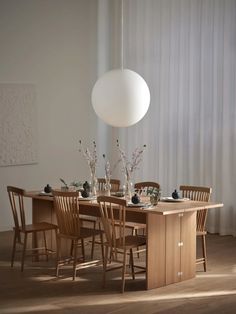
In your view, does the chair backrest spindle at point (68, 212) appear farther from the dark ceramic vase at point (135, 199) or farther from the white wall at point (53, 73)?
the white wall at point (53, 73)

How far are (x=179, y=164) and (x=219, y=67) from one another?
140cm

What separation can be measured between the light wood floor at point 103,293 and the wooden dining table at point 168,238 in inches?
4.1

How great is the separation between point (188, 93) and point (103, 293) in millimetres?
3821

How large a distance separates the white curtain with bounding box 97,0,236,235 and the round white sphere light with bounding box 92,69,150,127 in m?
2.58

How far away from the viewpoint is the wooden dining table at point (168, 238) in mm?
5652

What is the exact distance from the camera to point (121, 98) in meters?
5.77

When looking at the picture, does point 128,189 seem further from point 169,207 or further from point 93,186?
point 169,207

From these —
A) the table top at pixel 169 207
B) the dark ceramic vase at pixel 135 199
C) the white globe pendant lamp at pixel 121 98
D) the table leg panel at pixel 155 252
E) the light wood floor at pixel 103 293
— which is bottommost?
the light wood floor at pixel 103 293

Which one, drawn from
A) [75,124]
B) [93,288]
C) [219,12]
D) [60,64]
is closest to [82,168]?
[75,124]

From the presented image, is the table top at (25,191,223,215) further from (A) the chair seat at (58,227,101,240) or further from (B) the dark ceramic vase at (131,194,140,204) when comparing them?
(A) the chair seat at (58,227,101,240)

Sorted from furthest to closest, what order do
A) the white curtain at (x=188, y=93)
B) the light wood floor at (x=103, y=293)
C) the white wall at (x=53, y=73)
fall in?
the white wall at (x=53, y=73), the white curtain at (x=188, y=93), the light wood floor at (x=103, y=293)

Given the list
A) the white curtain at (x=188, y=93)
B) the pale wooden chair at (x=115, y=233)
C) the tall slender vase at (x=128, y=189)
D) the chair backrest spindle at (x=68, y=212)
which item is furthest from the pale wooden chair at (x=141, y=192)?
the white curtain at (x=188, y=93)

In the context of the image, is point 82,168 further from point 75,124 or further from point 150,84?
point 150,84

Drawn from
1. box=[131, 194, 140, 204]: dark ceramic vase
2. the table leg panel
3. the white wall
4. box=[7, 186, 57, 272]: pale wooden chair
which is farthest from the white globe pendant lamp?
the white wall
